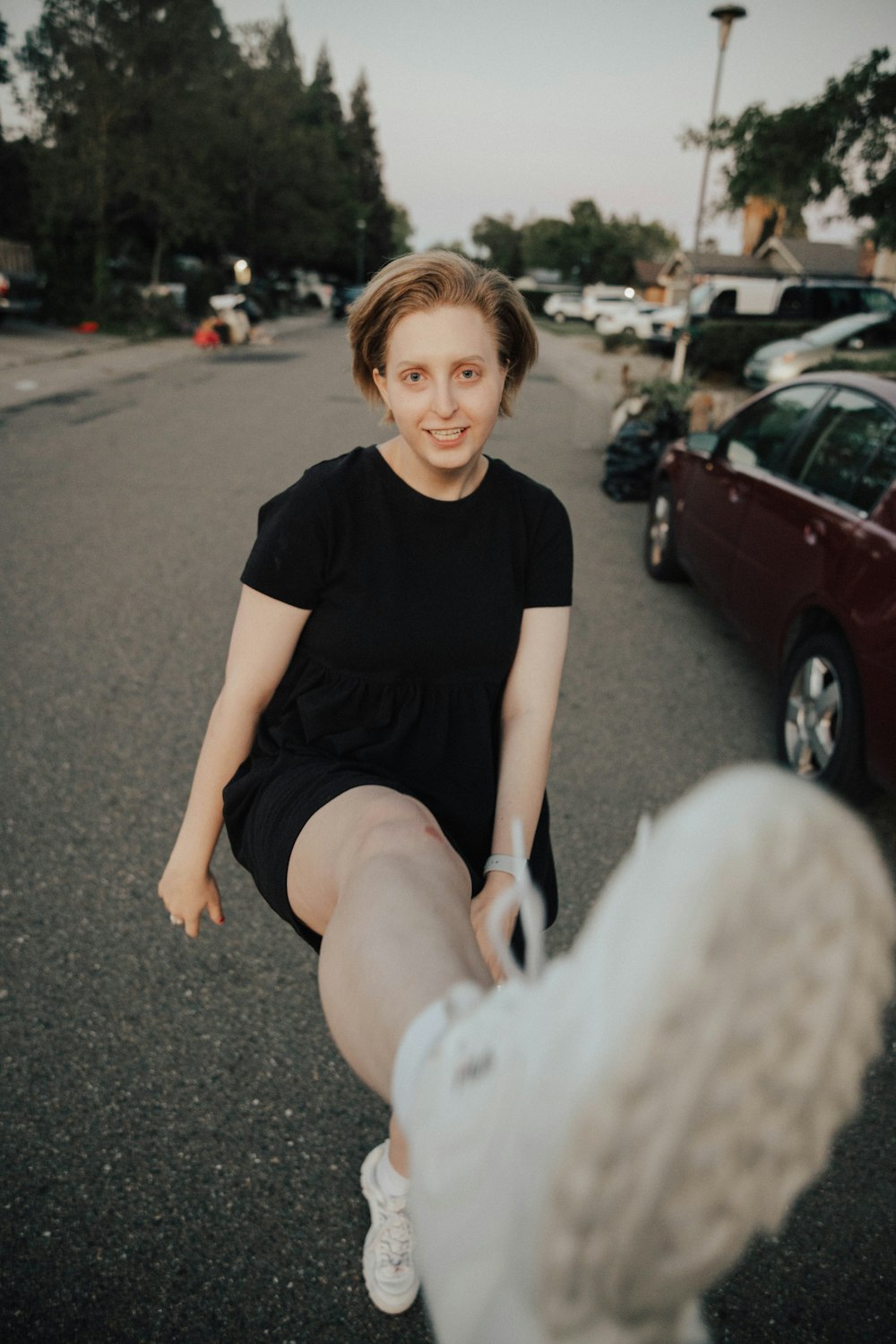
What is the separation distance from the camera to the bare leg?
1066 millimetres

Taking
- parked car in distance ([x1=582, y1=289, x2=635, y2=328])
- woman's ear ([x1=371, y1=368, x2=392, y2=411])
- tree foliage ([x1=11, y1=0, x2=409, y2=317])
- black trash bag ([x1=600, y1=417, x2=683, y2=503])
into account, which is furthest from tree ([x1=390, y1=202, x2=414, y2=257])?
A: woman's ear ([x1=371, y1=368, x2=392, y2=411])

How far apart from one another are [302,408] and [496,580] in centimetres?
1236

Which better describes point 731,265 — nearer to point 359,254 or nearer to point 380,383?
point 359,254

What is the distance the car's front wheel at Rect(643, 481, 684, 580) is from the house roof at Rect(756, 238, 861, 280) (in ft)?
184

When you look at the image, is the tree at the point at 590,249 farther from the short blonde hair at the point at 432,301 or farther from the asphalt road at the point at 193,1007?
the short blonde hair at the point at 432,301

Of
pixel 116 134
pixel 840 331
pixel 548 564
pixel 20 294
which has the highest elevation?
pixel 116 134

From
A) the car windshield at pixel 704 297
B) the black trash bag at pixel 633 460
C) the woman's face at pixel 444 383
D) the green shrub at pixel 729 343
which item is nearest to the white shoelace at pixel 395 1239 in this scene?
the woman's face at pixel 444 383

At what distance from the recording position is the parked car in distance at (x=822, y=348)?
14.1 meters

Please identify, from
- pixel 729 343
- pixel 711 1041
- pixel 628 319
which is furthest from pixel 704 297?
pixel 711 1041

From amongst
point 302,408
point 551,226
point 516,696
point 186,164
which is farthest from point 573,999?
point 551,226

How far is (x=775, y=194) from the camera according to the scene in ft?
39.8

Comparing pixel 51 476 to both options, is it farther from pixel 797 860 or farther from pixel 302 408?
pixel 797 860

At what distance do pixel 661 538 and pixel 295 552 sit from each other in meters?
5.06

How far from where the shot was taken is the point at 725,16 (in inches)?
599
